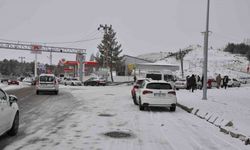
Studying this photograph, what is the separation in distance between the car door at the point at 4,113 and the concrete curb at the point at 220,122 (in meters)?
6.20

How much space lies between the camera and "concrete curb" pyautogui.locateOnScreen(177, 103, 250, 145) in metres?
9.77

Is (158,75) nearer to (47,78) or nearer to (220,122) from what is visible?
(47,78)

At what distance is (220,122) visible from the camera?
42.1ft

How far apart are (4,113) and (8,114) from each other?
398 millimetres

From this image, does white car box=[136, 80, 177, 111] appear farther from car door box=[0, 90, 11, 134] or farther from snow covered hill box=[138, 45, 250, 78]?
snow covered hill box=[138, 45, 250, 78]

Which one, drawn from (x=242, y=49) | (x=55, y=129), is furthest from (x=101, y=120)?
(x=242, y=49)

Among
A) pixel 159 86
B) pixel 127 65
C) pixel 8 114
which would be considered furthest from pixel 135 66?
pixel 8 114

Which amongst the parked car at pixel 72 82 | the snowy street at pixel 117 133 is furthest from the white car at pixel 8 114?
the parked car at pixel 72 82

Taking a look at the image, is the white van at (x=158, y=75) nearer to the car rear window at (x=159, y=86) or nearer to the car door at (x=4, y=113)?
the car rear window at (x=159, y=86)

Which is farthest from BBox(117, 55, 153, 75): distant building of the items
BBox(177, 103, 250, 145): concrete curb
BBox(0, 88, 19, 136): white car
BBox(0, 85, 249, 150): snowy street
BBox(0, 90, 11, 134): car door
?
BBox(0, 90, 11, 134): car door

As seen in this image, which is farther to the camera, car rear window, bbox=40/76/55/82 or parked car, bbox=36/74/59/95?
car rear window, bbox=40/76/55/82

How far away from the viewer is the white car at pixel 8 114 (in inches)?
342

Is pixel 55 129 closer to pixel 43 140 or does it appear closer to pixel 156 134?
pixel 43 140

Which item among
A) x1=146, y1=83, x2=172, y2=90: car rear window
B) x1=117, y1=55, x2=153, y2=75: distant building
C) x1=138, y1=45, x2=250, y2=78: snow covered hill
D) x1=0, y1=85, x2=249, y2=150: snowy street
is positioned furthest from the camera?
x1=138, y1=45, x2=250, y2=78: snow covered hill
